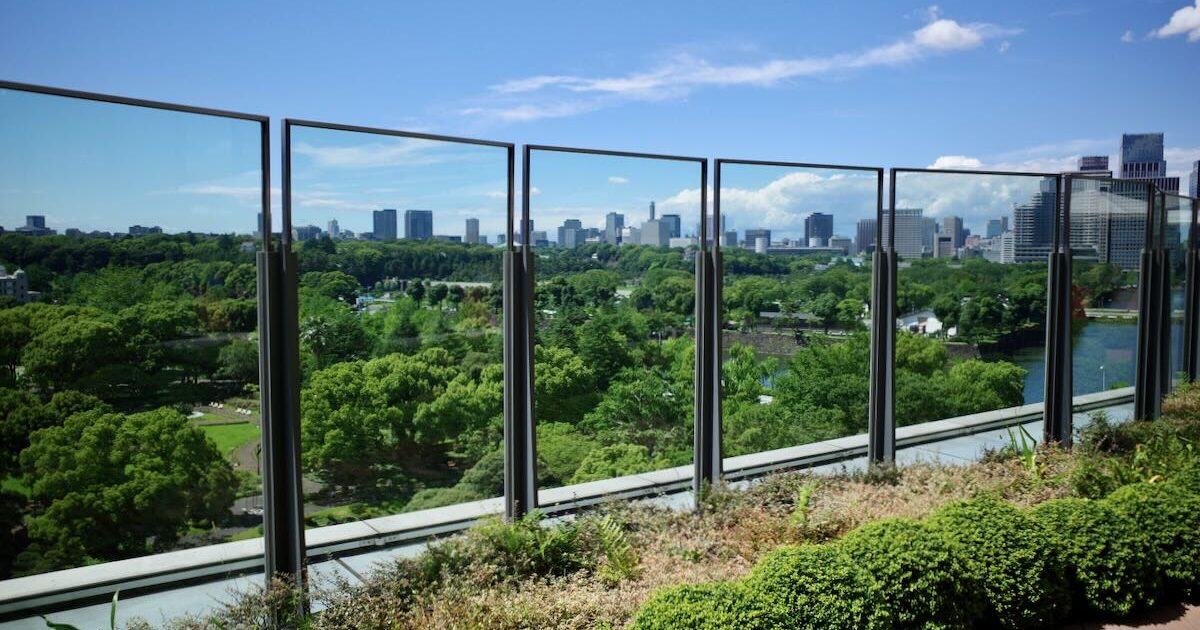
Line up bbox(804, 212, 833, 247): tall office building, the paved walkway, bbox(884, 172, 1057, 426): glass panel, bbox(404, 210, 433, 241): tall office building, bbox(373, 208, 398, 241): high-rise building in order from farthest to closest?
bbox(884, 172, 1057, 426): glass panel < bbox(804, 212, 833, 247): tall office building < bbox(404, 210, 433, 241): tall office building < bbox(373, 208, 398, 241): high-rise building < the paved walkway

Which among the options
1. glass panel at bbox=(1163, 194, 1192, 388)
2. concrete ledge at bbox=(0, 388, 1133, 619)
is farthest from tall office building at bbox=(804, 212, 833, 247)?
glass panel at bbox=(1163, 194, 1192, 388)

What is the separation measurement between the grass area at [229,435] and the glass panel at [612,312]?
1.91 m

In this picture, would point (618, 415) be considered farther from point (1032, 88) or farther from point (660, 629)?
point (1032, 88)

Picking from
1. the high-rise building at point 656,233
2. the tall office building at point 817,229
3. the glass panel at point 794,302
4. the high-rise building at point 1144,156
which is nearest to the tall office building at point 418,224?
the high-rise building at point 656,233

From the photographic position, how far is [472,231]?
5492 mm

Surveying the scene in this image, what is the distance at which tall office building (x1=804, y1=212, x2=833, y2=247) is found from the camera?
7.24 meters

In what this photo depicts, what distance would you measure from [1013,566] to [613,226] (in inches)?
137

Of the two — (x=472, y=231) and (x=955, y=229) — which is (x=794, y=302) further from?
(x=472, y=231)

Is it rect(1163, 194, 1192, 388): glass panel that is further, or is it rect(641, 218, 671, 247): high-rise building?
rect(1163, 194, 1192, 388): glass panel

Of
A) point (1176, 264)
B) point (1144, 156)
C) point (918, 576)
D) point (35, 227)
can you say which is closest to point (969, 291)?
point (918, 576)

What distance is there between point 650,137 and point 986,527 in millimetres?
13380

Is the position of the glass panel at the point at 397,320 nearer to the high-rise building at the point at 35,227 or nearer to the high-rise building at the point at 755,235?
the high-rise building at the point at 35,227

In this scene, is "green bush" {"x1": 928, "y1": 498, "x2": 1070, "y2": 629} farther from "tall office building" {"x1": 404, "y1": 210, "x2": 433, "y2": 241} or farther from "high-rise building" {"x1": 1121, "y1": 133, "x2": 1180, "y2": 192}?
"high-rise building" {"x1": 1121, "y1": 133, "x2": 1180, "y2": 192}

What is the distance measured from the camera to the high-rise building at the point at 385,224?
5148 millimetres
